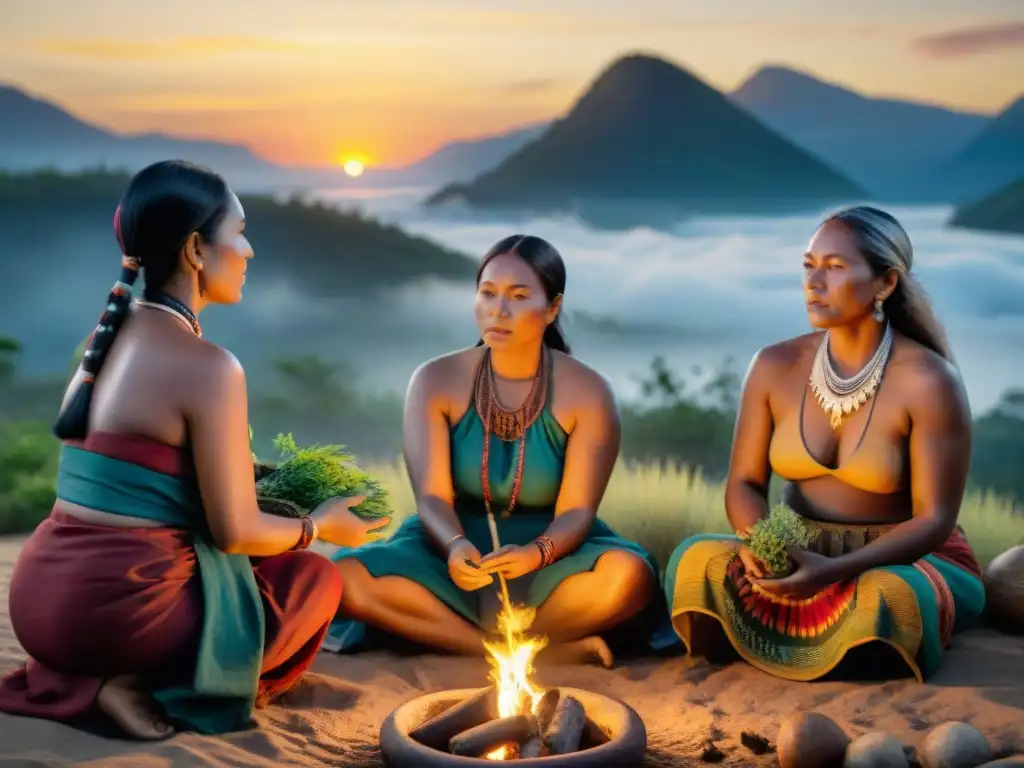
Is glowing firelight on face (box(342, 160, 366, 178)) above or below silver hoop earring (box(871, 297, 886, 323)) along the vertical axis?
above

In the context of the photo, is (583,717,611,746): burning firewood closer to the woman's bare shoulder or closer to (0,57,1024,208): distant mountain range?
the woman's bare shoulder

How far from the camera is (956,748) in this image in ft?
12.7

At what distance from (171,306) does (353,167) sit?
7460 mm

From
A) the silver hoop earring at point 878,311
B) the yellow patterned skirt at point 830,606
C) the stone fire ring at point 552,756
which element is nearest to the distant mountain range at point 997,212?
the yellow patterned skirt at point 830,606

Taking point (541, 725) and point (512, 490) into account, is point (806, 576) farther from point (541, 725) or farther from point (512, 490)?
point (541, 725)

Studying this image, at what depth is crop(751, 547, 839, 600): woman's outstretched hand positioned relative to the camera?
15.3 ft

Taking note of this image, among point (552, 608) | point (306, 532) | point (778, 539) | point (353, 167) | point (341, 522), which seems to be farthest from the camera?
point (353, 167)

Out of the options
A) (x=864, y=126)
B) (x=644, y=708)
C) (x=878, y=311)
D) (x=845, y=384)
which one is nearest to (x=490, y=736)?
(x=644, y=708)

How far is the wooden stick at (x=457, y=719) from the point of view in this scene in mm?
3691

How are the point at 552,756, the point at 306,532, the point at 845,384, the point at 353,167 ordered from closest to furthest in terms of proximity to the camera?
1. the point at 552,756
2. the point at 306,532
3. the point at 845,384
4. the point at 353,167

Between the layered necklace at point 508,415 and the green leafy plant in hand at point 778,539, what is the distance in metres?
0.98

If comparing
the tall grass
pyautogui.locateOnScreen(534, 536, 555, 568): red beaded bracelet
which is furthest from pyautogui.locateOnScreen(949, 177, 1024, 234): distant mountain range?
pyautogui.locateOnScreen(534, 536, 555, 568): red beaded bracelet

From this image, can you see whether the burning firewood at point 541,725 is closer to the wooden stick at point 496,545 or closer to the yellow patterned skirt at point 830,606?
the wooden stick at point 496,545

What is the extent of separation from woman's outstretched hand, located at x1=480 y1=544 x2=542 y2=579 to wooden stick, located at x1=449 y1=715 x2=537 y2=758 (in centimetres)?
108
